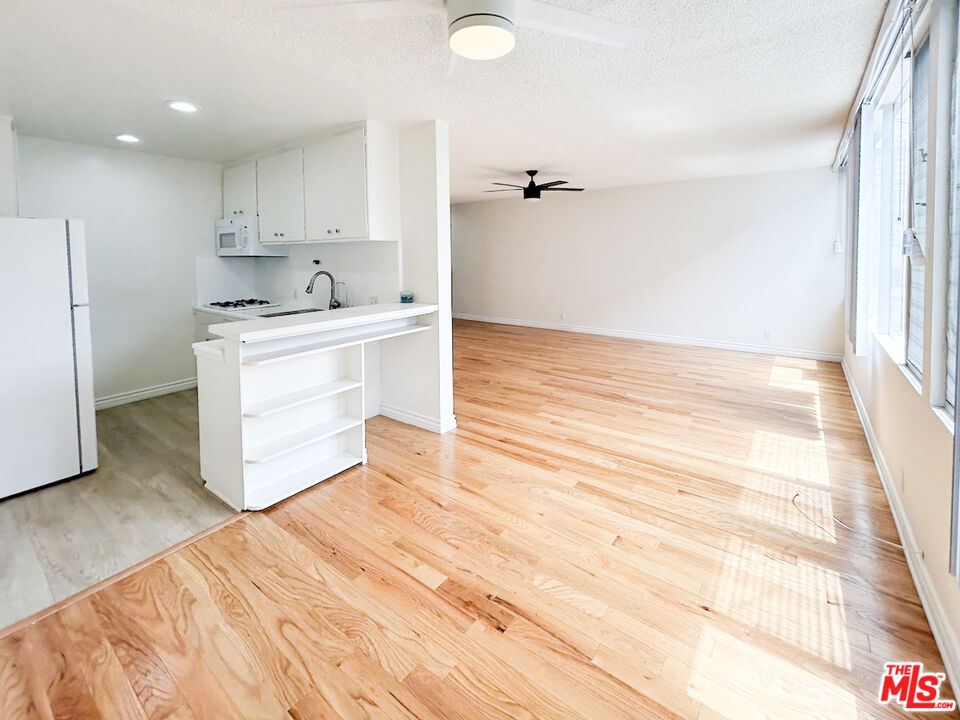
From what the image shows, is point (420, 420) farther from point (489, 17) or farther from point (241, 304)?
point (489, 17)

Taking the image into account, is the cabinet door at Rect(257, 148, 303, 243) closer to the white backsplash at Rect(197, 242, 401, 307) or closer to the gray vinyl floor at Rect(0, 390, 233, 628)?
the white backsplash at Rect(197, 242, 401, 307)

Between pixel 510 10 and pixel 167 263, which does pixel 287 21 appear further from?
pixel 167 263

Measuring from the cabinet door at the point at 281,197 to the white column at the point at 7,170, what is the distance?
5.49 feet

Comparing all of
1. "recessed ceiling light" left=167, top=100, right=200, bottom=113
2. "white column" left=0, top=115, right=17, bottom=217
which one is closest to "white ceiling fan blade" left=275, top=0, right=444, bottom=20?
"recessed ceiling light" left=167, top=100, right=200, bottom=113

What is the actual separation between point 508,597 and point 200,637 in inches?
45.1

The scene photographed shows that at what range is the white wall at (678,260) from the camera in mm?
6039

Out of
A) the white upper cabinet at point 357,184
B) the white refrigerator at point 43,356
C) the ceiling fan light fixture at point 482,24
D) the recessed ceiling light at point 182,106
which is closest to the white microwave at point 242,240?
the white upper cabinet at point 357,184

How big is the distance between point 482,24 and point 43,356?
304 centimetres

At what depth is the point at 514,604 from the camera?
1836mm

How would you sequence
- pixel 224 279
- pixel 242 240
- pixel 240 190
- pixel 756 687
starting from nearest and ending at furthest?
pixel 756 687 < pixel 242 240 < pixel 240 190 < pixel 224 279

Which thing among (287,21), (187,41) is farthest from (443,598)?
(187,41)

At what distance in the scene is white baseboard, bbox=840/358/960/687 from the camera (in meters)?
1.47

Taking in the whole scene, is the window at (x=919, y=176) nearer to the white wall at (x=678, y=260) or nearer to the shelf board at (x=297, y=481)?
the shelf board at (x=297, y=481)

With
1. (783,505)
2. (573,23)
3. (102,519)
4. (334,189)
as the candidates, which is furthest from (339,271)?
(783,505)
